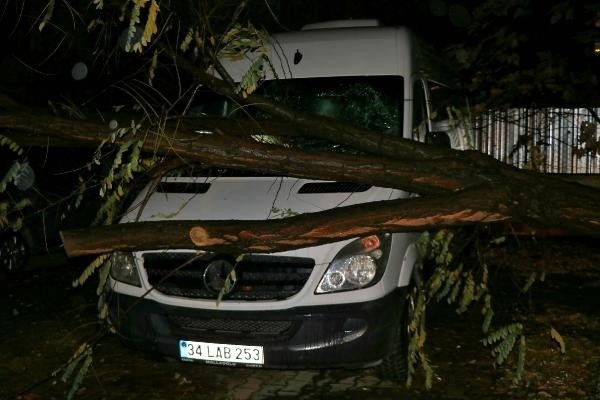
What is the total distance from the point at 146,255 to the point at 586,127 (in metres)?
4.15

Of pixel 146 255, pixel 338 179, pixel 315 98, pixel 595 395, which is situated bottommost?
pixel 595 395

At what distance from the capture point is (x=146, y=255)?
5.12 metres

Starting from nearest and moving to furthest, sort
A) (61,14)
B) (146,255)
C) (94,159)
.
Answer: (94,159) → (146,255) → (61,14)

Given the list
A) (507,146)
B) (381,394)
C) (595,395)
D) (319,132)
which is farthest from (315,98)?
(507,146)

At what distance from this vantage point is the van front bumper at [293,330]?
479cm

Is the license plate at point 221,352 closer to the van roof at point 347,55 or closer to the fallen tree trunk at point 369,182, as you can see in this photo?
the fallen tree trunk at point 369,182

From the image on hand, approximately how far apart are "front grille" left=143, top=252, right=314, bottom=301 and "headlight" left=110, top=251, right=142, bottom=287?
26cm

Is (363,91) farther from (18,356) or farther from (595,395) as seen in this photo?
(18,356)

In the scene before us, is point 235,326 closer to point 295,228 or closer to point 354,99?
point 295,228

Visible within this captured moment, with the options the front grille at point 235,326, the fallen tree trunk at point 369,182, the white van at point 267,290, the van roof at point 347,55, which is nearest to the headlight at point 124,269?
the white van at point 267,290

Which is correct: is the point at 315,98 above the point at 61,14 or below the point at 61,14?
below

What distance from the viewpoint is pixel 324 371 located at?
18.8ft

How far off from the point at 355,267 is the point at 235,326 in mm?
839

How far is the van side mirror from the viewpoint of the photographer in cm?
592
